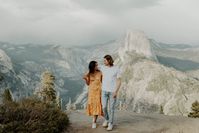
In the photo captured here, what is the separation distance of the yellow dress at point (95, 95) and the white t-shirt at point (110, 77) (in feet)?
1.34

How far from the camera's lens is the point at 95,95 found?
21250 millimetres

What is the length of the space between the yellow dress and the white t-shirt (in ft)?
1.34

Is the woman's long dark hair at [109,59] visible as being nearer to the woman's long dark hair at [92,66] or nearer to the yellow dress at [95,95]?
the woman's long dark hair at [92,66]

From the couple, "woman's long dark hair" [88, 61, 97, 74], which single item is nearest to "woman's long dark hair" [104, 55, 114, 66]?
the couple

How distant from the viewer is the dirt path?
21.5m

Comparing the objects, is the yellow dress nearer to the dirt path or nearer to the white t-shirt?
the white t-shirt

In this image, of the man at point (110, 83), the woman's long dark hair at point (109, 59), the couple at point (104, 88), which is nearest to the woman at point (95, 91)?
the couple at point (104, 88)

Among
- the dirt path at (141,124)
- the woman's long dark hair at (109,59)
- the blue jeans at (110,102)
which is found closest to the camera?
the woman's long dark hair at (109,59)

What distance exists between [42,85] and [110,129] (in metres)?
52.8

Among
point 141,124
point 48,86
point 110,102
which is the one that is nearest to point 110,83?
point 110,102

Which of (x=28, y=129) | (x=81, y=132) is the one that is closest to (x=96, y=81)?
(x=81, y=132)

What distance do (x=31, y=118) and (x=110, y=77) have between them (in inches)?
145

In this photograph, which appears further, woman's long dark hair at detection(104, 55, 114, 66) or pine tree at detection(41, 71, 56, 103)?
pine tree at detection(41, 71, 56, 103)

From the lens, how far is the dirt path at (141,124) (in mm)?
21489
